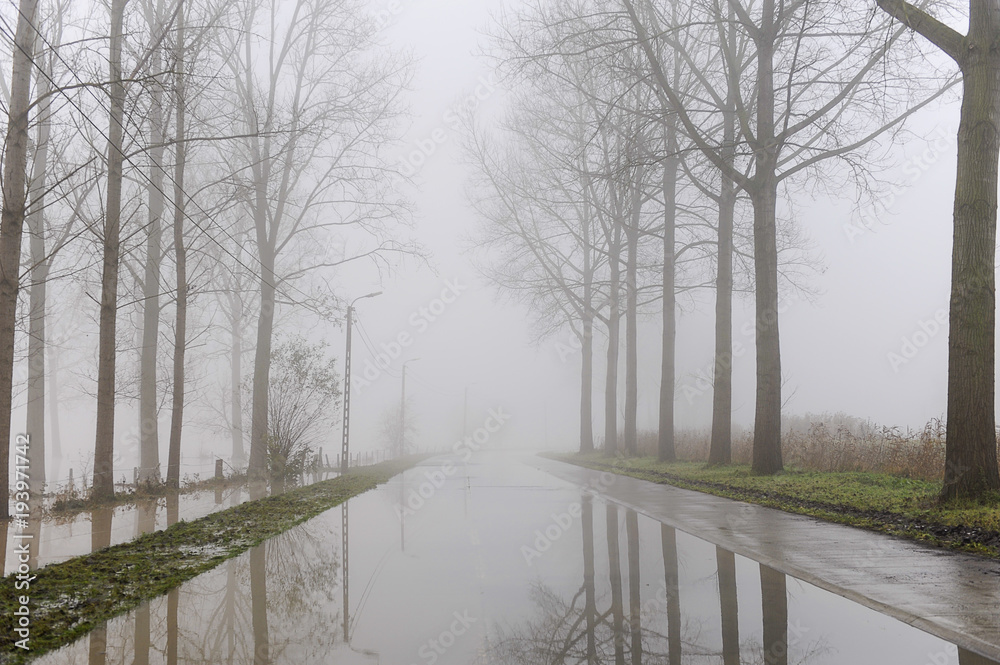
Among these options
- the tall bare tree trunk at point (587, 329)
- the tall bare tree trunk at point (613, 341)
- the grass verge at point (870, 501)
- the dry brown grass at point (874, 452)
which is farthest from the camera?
the tall bare tree trunk at point (587, 329)

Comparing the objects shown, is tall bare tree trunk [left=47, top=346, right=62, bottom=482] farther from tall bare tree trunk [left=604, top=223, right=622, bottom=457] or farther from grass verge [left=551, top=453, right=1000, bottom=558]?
grass verge [left=551, top=453, right=1000, bottom=558]

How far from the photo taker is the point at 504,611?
556 centimetres

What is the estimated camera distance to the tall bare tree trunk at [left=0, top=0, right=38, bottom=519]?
460 inches

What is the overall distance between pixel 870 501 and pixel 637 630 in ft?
24.0

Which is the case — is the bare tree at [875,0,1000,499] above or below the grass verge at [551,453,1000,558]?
above

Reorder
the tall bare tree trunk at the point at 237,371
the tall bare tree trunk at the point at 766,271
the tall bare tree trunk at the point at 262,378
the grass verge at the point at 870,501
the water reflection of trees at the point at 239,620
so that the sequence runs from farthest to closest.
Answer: the tall bare tree trunk at the point at 237,371 → the tall bare tree trunk at the point at 262,378 → the tall bare tree trunk at the point at 766,271 → the grass verge at the point at 870,501 → the water reflection of trees at the point at 239,620

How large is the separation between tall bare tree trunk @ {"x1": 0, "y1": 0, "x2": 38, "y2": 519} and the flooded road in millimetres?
5870

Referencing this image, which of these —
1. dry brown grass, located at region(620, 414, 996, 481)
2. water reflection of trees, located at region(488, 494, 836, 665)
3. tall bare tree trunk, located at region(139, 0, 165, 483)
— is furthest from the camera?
tall bare tree trunk, located at region(139, 0, 165, 483)

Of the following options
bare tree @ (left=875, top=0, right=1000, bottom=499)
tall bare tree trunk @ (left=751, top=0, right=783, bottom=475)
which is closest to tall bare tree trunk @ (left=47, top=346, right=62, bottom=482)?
tall bare tree trunk @ (left=751, top=0, right=783, bottom=475)

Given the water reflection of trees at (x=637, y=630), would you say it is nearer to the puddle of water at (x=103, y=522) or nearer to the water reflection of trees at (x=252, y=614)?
the water reflection of trees at (x=252, y=614)

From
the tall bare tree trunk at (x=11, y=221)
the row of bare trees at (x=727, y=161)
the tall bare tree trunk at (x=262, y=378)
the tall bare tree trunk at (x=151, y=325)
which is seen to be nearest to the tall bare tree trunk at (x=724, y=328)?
the row of bare trees at (x=727, y=161)

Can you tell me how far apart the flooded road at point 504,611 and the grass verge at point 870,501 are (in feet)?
7.90

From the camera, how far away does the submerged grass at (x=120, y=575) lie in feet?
16.6

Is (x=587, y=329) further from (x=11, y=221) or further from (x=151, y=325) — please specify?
(x=11, y=221)
